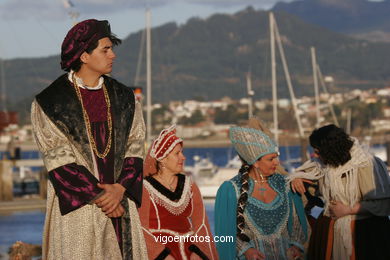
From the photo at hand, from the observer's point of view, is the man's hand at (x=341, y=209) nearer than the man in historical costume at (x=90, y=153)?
No

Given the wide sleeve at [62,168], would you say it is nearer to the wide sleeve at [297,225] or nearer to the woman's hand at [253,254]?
the woman's hand at [253,254]

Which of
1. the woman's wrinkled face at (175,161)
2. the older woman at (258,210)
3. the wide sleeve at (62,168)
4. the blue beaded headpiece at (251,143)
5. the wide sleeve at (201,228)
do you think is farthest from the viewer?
the blue beaded headpiece at (251,143)

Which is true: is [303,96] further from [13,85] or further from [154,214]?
[154,214]

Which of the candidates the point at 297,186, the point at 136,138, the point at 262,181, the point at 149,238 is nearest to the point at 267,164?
the point at 262,181

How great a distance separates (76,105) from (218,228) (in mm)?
2210

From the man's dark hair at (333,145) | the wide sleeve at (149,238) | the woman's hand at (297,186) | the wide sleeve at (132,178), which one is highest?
the man's dark hair at (333,145)

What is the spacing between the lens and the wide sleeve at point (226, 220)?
7348 mm

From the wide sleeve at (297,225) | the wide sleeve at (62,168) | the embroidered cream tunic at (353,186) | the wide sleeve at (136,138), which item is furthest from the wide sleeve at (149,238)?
the wide sleeve at (62,168)

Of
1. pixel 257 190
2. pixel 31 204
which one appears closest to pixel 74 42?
pixel 257 190

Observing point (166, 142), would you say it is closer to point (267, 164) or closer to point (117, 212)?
point (267, 164)

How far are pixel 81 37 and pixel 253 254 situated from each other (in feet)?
7.94

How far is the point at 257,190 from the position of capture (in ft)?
24.9

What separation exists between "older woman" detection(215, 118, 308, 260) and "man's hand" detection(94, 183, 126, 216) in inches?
83.1

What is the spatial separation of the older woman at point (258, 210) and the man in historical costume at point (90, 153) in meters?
1.94
